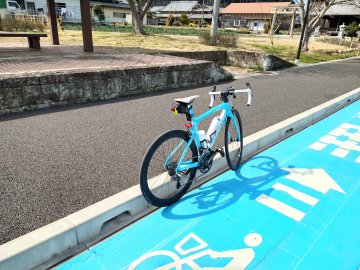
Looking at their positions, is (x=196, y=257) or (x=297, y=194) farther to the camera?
(x=297, y=194)

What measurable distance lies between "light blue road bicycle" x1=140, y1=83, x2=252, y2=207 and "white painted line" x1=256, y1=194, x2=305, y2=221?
2.48ft

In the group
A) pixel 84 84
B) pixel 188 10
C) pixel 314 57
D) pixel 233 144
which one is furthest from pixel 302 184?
pixel 188 10

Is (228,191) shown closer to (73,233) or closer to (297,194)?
(297,194)

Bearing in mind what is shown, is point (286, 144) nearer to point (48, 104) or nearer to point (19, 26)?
point (48, 104)

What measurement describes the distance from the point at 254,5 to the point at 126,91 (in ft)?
189

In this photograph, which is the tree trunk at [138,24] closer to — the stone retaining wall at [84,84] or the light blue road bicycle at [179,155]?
the stone retaining wall at [84,84]

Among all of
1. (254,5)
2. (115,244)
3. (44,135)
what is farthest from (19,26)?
(254,5)

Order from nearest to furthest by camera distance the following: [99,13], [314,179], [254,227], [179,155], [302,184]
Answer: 1. [254,227]
2. [179,155]
3. [302,184]
4. [314,179]
5. [99,13]

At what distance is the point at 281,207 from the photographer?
10.9 feet

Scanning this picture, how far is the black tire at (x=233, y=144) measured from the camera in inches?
148

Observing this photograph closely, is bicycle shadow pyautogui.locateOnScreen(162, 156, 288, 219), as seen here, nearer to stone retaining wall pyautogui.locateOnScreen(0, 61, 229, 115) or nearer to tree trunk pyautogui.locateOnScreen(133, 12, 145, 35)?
stone retaining wall pyautogui.locateOnScreen(0, 61, 229, 115)

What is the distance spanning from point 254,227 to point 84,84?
4637 millimetres

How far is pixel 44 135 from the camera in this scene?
4512 millimetres

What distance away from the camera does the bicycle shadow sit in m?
3.20
